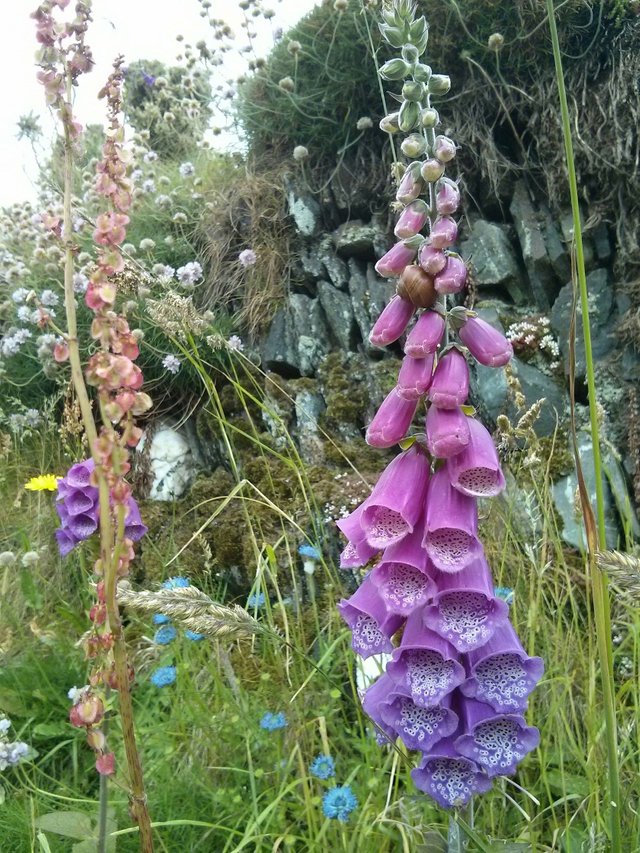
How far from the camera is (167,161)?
6.75 meters

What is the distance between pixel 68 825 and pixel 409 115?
1479mm

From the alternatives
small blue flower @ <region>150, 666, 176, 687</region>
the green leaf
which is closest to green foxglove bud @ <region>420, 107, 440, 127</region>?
the green leaf

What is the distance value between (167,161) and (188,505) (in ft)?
14.0

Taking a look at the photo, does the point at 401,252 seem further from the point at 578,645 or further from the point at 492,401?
the point at 492,401

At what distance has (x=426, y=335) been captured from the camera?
1160 millimetres

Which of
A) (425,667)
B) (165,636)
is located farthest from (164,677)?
(425,667)

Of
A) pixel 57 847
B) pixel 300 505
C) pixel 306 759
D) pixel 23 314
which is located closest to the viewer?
pixel 57 847

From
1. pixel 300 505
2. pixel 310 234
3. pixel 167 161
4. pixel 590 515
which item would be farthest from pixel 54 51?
pixel 167 161

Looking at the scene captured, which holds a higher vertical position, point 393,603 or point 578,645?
point 393,603

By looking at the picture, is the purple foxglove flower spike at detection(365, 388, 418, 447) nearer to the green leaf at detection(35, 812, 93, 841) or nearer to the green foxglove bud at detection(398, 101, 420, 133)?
the green foxglove bud at detection(398, 101, 420, 133)

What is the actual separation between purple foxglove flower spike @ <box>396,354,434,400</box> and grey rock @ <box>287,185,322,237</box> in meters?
3.18

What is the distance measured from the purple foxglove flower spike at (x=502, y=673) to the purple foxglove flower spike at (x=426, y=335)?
49 centimetres

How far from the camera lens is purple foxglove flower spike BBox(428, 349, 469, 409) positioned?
115cm

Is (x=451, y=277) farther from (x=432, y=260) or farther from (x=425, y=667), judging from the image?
(x=425, y=667)
